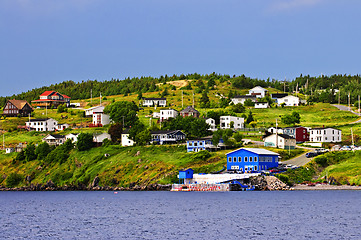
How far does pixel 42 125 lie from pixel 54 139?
27.0 metres

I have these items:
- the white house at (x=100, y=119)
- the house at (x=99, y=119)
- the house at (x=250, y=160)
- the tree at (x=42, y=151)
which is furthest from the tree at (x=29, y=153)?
the house at (x=250, y=160)

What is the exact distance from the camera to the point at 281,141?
122438 millimetres

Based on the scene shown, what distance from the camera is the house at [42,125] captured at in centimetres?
17238

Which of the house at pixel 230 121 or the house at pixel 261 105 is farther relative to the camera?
the house at pixel 261 105

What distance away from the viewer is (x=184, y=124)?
143m

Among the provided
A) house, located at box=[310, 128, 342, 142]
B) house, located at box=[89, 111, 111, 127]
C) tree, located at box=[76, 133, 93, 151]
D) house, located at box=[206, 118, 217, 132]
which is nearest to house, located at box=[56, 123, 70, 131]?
house, located at box=[89, 111, 111, 127]

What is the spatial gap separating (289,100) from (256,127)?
50.5 meters

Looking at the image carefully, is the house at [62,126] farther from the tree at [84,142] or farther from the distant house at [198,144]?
the distant house at [198,144]

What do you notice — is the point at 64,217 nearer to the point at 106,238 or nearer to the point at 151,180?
the point at 106,238

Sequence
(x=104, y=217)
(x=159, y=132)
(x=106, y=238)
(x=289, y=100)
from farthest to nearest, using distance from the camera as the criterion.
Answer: (x=289, y=100) → (x=159, y=132) → (x=104, y=217) → (x=106, y=238)

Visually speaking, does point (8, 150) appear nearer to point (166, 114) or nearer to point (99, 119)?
point (99, 119)

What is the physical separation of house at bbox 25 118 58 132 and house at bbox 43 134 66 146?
77.6 feet

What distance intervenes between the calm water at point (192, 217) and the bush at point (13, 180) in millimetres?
36356

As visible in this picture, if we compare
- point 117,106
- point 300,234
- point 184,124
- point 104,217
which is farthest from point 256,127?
point 300,234
